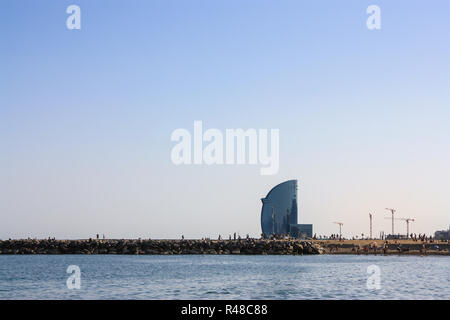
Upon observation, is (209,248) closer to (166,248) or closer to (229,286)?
(166,248)

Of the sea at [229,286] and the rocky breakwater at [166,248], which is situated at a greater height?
the sea at [229,286]

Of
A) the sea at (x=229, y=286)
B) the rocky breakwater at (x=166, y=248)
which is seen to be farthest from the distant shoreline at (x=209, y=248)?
the sea at (x=229, y=286)

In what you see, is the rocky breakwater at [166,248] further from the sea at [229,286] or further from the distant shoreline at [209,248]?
the sea at [229,286]

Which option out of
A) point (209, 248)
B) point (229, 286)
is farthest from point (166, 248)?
point (229, 286)

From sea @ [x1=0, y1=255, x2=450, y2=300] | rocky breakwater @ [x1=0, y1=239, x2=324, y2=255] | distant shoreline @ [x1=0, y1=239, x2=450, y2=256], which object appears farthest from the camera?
rocky breakwater @ [x1=0, y1=239, x2=324, y2=255]

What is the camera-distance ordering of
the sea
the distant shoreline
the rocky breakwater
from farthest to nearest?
1. the rocky breakwater
2. the distant shoreline
3. the sea

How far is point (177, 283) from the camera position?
175 feet

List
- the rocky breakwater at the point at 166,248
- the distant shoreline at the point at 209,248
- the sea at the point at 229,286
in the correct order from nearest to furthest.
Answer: the sea at the point at 229,286
the distant shoreline at the point at 209,248
the rocky breakwater at the point at 166,248

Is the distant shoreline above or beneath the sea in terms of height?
beneath

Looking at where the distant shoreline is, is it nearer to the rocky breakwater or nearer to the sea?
the rocky breakwater

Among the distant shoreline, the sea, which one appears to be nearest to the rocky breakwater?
the distant shoreline
